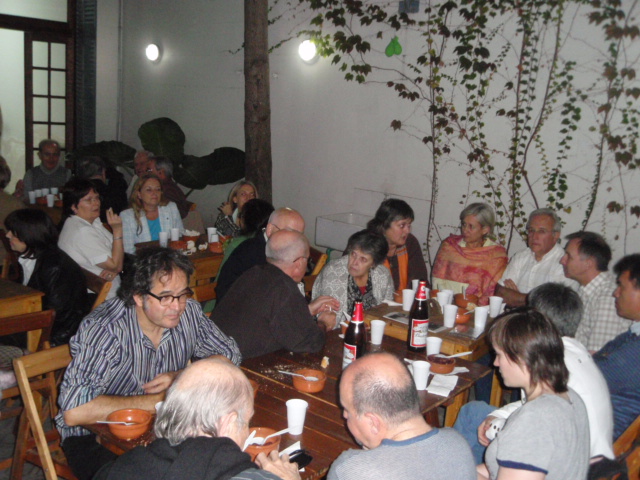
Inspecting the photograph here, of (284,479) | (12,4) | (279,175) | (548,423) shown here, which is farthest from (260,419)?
(12,4)

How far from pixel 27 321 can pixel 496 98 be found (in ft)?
13.4

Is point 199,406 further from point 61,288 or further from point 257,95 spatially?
point 257,95

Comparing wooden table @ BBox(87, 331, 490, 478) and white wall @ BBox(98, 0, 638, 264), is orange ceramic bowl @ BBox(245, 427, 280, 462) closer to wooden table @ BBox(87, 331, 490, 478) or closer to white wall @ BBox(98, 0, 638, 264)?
wooden table @ BBox(87, 331, 490, 478)

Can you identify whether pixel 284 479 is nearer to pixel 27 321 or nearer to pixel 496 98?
pixel 27 321

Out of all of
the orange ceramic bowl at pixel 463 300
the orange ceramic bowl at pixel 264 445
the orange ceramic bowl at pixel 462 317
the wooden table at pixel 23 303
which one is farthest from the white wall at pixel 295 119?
the orange ceramic bowl at pixel 264 445

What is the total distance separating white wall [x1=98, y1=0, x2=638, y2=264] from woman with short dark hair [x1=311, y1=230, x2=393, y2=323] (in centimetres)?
194

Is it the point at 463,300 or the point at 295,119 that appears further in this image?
the point at 295,119

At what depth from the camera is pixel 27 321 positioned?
10.4ft

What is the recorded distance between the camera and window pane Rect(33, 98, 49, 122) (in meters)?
8.65

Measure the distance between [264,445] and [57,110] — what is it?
26.4 ft

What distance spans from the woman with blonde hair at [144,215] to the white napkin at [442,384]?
3406 mm

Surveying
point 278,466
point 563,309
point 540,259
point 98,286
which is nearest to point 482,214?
point 540,259

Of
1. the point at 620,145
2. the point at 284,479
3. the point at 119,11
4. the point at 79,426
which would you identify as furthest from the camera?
the point at 119,11

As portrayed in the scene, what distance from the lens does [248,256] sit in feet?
13.0
